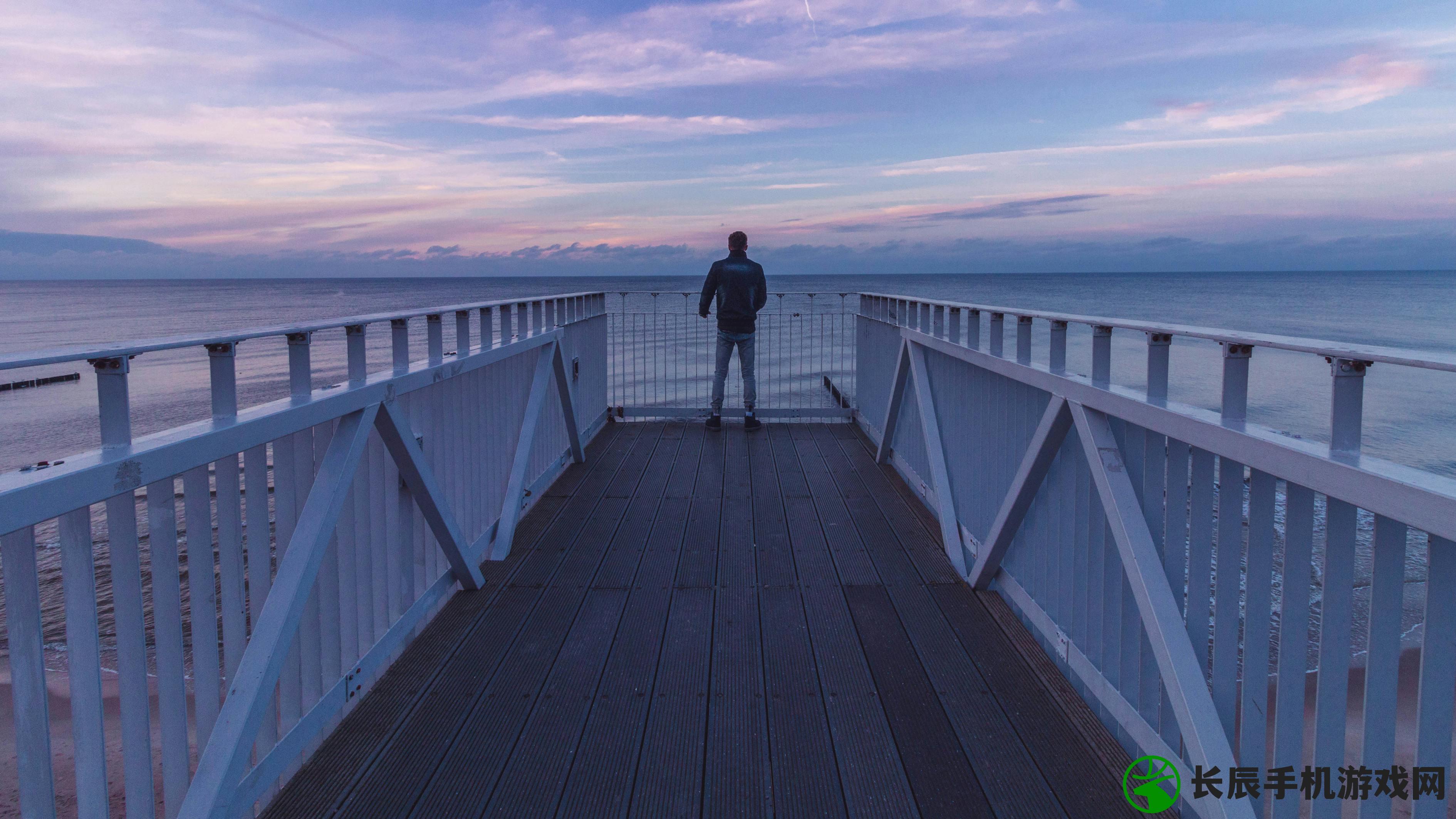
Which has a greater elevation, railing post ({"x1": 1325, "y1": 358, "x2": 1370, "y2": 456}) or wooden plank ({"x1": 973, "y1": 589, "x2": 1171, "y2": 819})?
railing post ({"x1": 1325, "y1": 358, "x2": 1370, "y2": 456})

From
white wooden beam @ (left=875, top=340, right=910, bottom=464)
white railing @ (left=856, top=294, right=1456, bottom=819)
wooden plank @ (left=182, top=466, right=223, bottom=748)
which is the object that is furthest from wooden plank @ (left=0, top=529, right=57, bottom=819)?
white wooden beam @ (left=875, top=340, right=910, bottom=464)

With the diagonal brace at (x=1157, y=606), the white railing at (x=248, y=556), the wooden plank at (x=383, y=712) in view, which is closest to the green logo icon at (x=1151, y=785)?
the diagonal brace at (x=1157, y=606)

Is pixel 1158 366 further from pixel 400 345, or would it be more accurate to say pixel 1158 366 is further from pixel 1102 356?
pixel 400 345

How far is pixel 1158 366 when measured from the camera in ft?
7.45

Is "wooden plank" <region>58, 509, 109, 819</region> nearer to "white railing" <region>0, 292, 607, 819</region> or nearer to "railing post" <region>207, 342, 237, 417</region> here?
"white railing" <region>0, 292, 607, 819</region>

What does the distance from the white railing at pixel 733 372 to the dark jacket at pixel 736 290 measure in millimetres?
479

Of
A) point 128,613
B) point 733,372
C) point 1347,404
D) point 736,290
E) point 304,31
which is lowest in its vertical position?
point 733,372

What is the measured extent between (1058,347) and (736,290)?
17.2 ft

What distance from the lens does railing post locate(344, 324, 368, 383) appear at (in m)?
2.74

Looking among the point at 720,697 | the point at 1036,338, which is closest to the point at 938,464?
the point at 720,697

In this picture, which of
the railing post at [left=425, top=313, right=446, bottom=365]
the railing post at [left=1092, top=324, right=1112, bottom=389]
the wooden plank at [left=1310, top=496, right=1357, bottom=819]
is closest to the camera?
the wooden plank at [left=1310, top=496, right=1357, bottom=819]

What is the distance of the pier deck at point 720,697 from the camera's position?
237 cm

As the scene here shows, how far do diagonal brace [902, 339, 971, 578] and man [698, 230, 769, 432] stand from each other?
2.63 m

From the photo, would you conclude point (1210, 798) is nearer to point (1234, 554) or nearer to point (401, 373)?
point (1234, 554)
